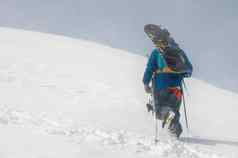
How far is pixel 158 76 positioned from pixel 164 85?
0.65 ft

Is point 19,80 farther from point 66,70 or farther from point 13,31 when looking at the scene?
point 13,31

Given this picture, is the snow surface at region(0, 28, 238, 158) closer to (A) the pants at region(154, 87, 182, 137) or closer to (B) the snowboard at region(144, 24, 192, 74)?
→ (A) the pants at region(154, 87, 182, 137)

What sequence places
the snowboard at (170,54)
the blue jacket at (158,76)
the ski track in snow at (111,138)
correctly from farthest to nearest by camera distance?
the blue jacket at (158,76), the snowboard at (170,54), the ski track in snow at (111,138)

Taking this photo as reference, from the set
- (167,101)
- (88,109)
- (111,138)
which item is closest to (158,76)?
(167,101)

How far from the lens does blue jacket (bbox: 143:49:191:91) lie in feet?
30.3

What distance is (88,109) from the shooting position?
1084 cm

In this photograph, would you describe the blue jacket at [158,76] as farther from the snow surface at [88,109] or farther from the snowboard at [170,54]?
the snow surface at [88,109]

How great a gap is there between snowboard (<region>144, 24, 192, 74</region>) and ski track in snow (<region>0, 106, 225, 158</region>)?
128 cm

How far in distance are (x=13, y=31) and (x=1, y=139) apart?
50.7ft

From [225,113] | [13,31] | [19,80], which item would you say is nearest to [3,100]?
[19,80]

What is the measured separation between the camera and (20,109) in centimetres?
966

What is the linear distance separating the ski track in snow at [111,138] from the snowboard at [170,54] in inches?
50.6

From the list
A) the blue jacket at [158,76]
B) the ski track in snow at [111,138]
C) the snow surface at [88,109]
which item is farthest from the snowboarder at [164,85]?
the ski track in snow at [111,138]

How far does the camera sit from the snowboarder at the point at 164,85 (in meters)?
9.14
